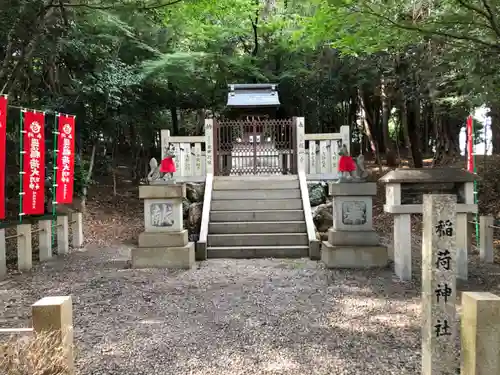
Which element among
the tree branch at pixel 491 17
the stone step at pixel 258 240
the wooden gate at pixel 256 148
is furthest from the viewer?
the wooden gate at pixel 256 148

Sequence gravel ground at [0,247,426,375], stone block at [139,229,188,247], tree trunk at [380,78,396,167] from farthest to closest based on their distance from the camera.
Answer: tree trunk at [380,78,396,167]
stone block at [139,229,188,247]
gravel ground at [0,247,426,375]

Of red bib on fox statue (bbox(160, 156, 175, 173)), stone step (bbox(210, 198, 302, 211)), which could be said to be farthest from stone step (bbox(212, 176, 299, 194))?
red bib on fox statue (bbox(160, 156, 175, 173))

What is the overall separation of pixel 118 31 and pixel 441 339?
11296 millimetres

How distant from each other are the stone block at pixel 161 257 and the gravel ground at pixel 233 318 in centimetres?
28

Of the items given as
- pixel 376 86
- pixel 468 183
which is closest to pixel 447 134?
pixel 376 86

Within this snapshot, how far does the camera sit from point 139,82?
11383mm

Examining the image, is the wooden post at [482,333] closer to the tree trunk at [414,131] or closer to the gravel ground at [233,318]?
the gravel ground at [233,318]

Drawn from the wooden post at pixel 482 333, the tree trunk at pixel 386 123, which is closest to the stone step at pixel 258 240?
the wooden post at pixel 482 333

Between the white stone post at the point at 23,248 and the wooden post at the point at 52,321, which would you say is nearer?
the wooden post at the point at 52,321

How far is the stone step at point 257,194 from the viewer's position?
9.89 meters

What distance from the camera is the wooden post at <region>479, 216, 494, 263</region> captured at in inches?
298

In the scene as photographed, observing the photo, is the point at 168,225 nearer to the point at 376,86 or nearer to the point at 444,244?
the point at 444,244

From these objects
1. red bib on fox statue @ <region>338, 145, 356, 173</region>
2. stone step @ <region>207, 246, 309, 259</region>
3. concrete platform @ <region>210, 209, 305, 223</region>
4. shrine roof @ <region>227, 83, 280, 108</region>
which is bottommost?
stone step @ <region>207, 246, 309, 259</region>

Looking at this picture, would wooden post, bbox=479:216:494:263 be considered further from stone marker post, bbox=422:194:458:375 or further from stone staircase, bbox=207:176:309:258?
stone marker post, bbox=422:194:458:375
